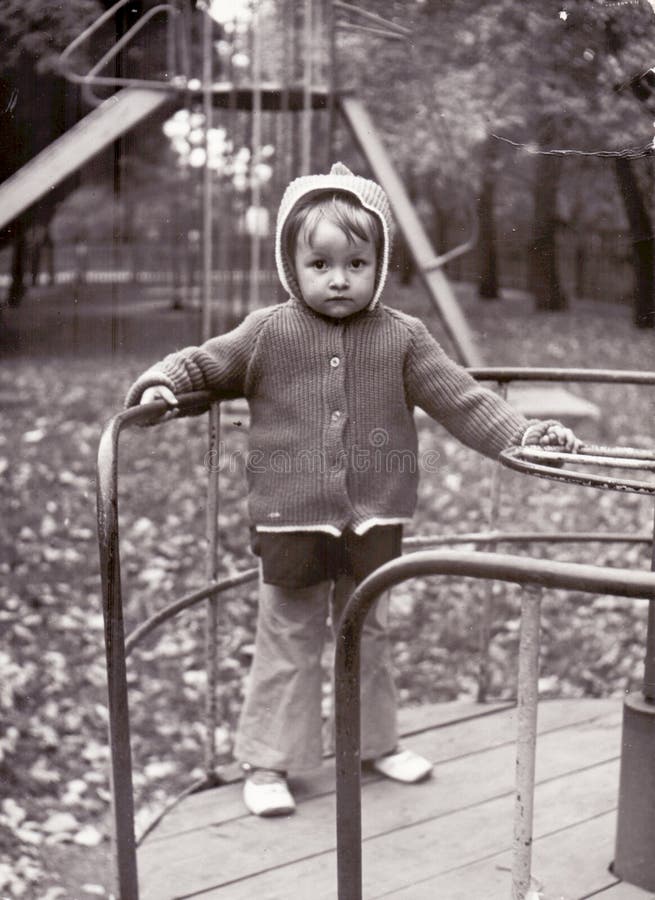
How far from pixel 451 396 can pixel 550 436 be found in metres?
0.26

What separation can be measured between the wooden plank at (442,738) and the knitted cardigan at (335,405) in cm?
70

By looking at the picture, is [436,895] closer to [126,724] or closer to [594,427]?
[126,724]

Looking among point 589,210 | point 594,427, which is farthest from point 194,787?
point 589,210

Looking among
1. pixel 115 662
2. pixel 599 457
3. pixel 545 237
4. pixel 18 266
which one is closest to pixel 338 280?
pixel 599 457

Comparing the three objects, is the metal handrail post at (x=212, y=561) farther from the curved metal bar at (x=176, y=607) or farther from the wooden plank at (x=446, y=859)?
the wooden plank at (x=446, y=859)

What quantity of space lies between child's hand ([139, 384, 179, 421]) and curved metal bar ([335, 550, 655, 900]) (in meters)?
0.93

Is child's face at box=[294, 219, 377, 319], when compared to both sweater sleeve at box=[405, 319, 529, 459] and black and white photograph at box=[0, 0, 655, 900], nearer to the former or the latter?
black and white photograph at box=[0, 0, 655, 900]

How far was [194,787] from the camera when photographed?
2834 mm

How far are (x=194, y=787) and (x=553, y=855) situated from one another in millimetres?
891

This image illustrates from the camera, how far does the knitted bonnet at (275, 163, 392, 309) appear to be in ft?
8.10


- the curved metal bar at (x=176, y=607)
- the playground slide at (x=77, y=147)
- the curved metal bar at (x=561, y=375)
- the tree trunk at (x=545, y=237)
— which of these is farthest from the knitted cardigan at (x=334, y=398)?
the playground slide at (x=77, y=147)

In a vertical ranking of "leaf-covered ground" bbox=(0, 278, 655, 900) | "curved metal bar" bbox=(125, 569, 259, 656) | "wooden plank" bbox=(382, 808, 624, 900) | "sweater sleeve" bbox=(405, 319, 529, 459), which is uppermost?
"sweater sleeve" bbox=(405, 319, 529, 459)

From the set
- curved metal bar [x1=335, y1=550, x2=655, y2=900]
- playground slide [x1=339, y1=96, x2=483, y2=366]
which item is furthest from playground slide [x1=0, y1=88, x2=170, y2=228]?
curved metal bar [x1=335, y1=550, x2=655, y2=900]

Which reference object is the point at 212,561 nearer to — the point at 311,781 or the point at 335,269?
the point at 311,781
